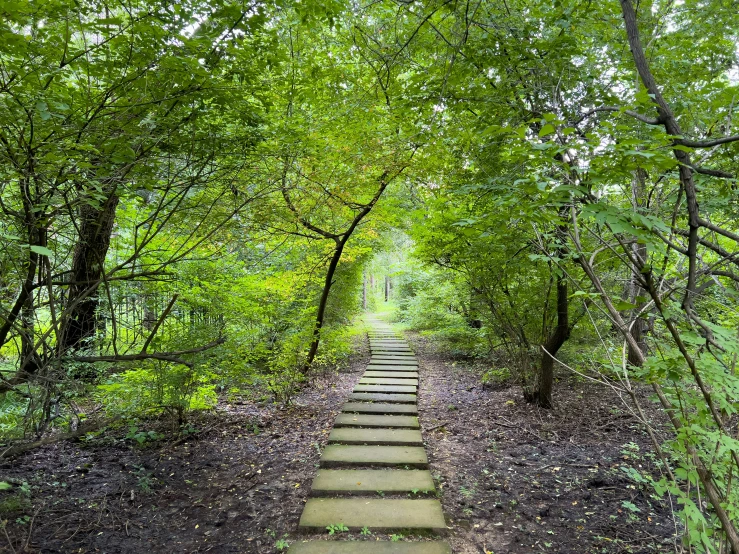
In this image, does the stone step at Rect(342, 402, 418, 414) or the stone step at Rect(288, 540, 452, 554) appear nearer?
the stone step at Rect(288, 540, 452, 554)

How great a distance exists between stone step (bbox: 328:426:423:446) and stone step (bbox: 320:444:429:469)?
0.08 metres

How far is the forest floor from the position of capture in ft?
8.19

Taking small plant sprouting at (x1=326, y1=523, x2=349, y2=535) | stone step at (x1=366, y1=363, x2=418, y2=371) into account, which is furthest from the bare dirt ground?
stone step at (x1=366, y1=363, x2=418, y2=371)

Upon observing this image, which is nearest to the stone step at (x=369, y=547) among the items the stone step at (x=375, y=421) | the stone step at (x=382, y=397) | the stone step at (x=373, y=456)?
the stone step at (x=373, y=456)

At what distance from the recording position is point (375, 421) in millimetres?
4496

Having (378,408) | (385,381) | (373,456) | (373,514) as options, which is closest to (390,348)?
(385,381)

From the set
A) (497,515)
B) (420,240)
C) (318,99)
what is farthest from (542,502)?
(318,99)

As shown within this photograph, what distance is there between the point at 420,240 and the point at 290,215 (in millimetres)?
1914

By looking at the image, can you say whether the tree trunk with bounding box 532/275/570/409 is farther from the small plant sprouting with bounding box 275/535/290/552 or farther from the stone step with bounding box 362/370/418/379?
the small plant sprouting with bounding box 275/535/290/552

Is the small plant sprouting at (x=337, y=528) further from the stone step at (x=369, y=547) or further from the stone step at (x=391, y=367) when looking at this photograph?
the stone step at (x=391, y=367)

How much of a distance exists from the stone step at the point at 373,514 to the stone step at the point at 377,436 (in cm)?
97

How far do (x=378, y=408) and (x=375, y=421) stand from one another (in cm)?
43

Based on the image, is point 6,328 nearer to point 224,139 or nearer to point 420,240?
point 224,139

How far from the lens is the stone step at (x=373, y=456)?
Answer: 3.48m
